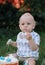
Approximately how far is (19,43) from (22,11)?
98.8 inches

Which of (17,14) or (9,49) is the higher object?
(17,14)

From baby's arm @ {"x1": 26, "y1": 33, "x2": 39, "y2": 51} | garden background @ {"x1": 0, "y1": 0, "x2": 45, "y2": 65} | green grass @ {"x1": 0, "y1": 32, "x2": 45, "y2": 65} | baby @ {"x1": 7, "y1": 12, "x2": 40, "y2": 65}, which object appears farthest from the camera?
garden background @ {"x1": 0, "y1": 0, "x2": 45, "y2": 65}

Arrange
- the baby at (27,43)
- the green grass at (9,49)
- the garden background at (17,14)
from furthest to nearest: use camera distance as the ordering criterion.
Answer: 1. the garden background at (17,14)
2. the green grass at (9,49)
3. the baby at (27,43)

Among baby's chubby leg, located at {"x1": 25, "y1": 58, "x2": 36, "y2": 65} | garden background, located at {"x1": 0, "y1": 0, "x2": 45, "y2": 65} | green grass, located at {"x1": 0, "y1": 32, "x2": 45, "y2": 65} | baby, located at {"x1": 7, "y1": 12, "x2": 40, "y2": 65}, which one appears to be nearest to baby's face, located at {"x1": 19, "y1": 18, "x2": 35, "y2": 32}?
baby, located at {"x1": 7, "y1": 12, "x2": 40, "y2": 65}

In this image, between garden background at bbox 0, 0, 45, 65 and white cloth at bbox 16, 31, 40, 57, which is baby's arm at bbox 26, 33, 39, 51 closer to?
white cloth at bbox 16, 31, 40, 57

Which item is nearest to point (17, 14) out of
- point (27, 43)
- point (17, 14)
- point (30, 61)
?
point (17, 14)

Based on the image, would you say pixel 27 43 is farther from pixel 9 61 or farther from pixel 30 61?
pixel 9 61

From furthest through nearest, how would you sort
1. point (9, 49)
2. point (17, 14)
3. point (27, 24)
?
point (17, 14)
point (9, 49)
point (27, 24)

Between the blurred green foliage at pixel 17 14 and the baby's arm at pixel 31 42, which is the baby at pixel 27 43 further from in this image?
the blurred green foliage at pixel 17 14

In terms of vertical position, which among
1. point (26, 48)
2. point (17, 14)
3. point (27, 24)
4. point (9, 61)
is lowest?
point (9, 61)

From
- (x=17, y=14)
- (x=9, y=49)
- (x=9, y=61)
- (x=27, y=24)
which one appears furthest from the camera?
(x=17, y=14)

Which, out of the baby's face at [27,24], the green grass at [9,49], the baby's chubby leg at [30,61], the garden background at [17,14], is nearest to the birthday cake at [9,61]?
the baby's chubby leg at [30,61]

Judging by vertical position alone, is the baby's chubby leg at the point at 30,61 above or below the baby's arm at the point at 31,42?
below

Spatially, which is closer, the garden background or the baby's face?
the baby's face
